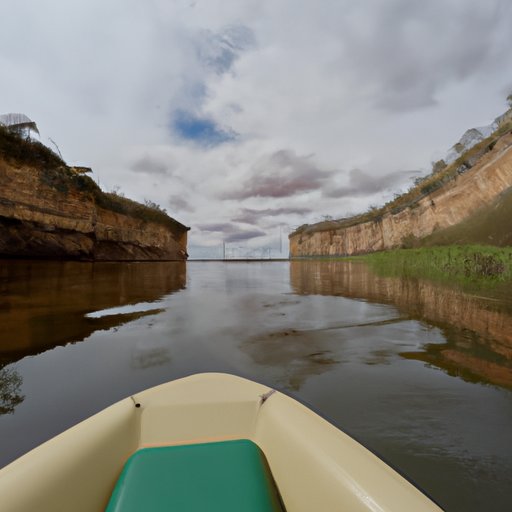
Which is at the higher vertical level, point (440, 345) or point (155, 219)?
point (155, 219)

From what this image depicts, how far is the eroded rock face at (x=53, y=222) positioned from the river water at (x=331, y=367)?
15.8 meters

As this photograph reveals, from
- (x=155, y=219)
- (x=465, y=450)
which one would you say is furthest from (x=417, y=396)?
(x=155, y=219)

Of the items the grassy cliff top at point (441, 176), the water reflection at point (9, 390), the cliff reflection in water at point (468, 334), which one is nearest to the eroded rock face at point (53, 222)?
the water reflection at point (9, 390)

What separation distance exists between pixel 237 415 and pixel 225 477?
→ 14.9 inches

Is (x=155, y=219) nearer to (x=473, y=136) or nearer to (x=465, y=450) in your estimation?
(x=465, y=450)

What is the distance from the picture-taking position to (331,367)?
113 inches

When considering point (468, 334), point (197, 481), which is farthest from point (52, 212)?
point (468, 334)

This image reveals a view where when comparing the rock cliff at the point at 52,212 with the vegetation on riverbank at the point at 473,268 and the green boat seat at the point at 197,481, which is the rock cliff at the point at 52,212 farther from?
the vegetation on riverbank at the point at 473,268

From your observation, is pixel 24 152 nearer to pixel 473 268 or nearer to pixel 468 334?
pixel 468 334

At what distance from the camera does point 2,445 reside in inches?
65.7

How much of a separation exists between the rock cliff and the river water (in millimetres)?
15868

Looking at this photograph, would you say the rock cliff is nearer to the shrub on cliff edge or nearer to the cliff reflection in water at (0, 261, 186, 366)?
the shrub on cliff edge

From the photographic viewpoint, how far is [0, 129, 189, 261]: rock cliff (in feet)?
56.5

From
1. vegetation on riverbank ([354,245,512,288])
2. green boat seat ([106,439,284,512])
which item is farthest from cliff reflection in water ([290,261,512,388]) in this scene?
vegetation on riverbank ([354,245,512,288])
